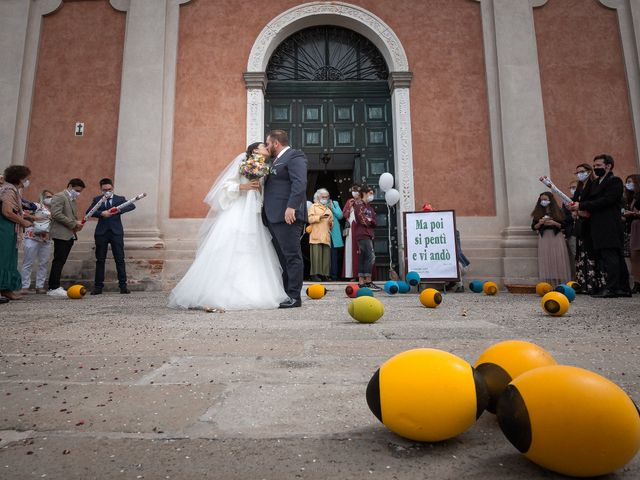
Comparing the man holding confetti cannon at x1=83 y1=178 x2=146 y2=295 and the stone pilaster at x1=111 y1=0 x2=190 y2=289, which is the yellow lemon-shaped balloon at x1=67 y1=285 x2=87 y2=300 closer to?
the man holding confetti cannon at x1=83 y1=178 x2=146 y2=295

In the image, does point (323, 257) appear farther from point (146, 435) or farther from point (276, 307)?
point (146, 435)

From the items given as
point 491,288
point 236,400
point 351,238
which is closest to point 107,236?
point 351,238

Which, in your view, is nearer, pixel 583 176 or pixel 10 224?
pixel 10 224

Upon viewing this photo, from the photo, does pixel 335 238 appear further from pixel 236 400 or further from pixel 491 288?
pixel 236 400

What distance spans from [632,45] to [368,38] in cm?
550

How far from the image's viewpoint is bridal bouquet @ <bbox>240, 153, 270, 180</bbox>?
4.85 meters

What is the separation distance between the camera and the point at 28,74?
9070 mm

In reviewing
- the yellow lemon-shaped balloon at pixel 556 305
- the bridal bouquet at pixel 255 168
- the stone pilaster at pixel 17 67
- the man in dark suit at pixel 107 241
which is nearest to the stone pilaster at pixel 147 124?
the man in dark suit at pixel 107 241

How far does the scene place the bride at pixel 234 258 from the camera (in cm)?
445

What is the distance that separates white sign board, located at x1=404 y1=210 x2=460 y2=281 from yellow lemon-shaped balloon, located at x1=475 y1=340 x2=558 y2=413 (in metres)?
6.30

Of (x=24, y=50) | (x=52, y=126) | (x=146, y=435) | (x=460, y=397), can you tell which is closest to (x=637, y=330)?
(x=460, y=397)

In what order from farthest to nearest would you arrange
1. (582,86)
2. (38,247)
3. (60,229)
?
1. (582,86)
2. (38,247)
3. (60,229)

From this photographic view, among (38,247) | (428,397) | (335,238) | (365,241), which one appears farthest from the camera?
(335,238)

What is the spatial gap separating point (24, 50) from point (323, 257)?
7.65 metres
